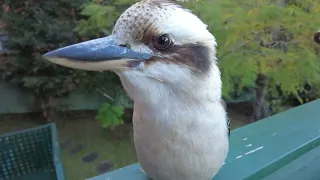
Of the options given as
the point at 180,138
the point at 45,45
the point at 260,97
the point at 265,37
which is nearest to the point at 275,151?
the point at 180,138

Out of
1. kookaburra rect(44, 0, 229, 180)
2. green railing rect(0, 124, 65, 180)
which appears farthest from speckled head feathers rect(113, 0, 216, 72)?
green railing rect(0, 124, 65, 180)

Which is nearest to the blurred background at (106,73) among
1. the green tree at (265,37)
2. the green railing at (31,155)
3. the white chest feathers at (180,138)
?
the green tree at (265,37)

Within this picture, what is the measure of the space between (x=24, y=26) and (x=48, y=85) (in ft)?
1.28

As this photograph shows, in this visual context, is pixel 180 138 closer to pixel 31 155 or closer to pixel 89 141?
pixel 31 155

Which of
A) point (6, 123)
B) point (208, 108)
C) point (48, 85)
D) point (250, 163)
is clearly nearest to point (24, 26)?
point (48, 85)

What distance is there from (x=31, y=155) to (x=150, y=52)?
4.05ft

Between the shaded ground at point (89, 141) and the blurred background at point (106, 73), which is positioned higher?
the blurred background at point (106, 73)

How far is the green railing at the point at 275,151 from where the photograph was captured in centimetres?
84

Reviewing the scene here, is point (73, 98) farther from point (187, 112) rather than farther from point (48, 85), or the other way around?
point (187, 112)

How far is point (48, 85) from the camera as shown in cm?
241

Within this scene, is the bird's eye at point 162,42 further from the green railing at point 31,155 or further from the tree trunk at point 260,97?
the tree trunk at point 260,97

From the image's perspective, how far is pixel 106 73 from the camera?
2373mm

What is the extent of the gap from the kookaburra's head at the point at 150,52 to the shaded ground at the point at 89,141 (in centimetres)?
185

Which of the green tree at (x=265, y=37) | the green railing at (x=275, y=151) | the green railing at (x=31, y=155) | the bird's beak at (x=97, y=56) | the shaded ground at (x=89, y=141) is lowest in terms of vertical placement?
the shaded ground at (x=89, y=141)
